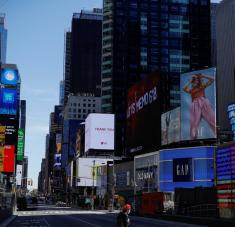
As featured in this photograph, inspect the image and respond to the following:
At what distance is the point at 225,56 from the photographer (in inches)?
7618

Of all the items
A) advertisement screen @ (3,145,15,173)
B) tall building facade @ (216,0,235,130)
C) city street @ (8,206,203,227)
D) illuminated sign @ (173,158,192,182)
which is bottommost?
city street @ (8,206,203,227)

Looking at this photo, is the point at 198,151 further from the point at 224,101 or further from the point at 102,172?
the point at 224,101

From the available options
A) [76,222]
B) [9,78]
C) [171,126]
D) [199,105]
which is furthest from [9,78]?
[76,222]

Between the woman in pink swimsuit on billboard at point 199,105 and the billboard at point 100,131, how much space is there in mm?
84998

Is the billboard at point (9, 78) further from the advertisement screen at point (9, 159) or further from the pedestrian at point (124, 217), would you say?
the pedestrian at point (124, 217)

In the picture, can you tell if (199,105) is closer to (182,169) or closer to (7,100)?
(182,169)

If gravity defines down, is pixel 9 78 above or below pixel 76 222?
above

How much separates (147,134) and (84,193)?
72.3 metres

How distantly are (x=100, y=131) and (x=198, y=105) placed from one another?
88.6 metres

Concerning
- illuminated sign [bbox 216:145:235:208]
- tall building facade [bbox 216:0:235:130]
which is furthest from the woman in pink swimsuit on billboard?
tall building facade [bbox 216:0:235:130]

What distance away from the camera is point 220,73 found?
196750 millimetres

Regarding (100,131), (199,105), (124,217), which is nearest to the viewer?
(124,217)

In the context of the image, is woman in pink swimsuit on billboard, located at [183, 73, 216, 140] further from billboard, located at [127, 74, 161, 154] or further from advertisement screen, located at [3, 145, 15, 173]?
advertisement screen, located at [3, 145, 15, 173]

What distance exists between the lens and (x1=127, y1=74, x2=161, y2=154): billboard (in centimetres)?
10250
